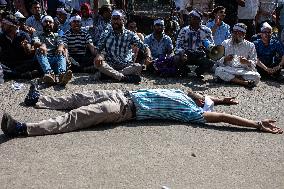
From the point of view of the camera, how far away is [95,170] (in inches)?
191

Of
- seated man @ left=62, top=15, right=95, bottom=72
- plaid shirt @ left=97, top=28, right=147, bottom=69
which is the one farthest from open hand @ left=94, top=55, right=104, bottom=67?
seated man @ left=62, top=15, right=95, bottom=72

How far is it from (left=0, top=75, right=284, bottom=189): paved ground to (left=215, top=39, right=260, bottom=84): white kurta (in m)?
2.30

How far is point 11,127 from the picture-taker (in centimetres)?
559

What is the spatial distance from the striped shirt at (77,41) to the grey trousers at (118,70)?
1041 millimetres

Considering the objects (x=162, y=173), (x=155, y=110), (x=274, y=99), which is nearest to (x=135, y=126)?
(x=155, y=110)

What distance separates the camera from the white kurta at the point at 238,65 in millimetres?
9227

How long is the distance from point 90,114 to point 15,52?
3576 millimetres

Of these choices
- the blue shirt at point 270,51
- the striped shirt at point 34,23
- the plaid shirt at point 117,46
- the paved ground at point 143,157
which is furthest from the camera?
the striped shirt at point 34,23

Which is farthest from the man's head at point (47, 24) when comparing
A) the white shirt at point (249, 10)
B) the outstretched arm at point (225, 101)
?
the white shirt at point (249, 10)

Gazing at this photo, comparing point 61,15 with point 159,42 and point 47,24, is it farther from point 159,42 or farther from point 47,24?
point 159,42

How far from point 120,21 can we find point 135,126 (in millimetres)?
3487

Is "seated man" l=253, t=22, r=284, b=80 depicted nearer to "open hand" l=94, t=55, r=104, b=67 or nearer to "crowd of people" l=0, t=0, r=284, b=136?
"crowd of people" l=0, t=0, r=284, b=136

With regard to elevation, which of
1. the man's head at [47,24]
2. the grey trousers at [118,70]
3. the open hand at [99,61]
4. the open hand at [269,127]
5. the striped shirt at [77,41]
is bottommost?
the open hand at [269,127]

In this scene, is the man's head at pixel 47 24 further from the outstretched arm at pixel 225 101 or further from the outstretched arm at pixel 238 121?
the outstretched arm at pixel 238 121
